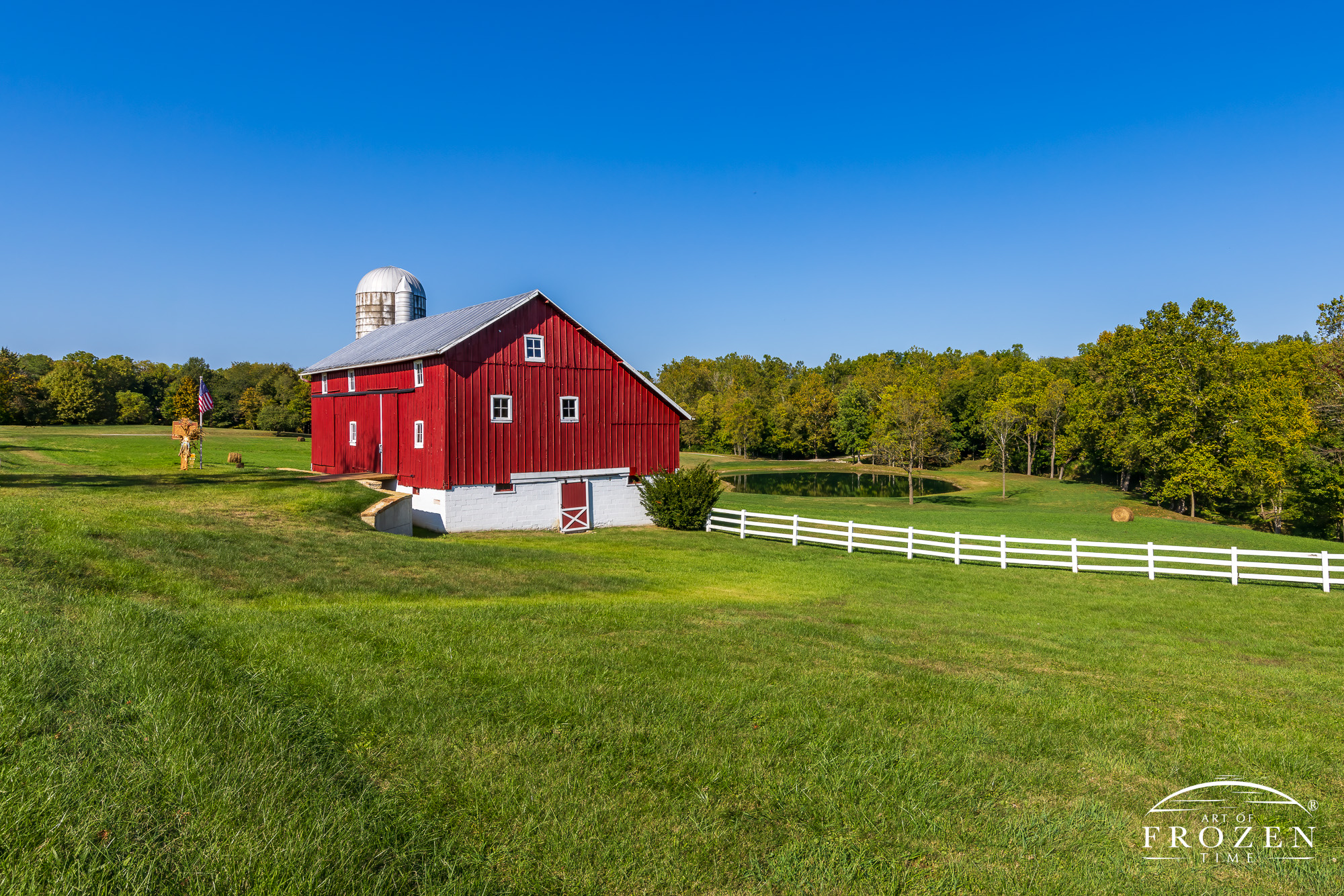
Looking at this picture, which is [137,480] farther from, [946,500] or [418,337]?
[946,500]

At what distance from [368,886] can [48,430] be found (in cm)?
6998

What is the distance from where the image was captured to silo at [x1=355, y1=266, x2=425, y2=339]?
133 feet

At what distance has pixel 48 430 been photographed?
55938mm

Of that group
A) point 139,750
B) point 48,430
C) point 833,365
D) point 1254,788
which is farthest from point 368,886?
point 833,365

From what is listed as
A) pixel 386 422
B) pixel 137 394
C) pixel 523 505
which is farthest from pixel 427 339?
pixel 137 394

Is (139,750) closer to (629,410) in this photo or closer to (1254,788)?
(1254,788)

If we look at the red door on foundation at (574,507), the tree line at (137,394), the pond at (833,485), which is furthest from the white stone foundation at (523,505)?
the tree line at (137,394)

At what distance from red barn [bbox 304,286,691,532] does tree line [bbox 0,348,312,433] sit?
47021mm

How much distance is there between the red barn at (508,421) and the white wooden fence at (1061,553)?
16.2ft

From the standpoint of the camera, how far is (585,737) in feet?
18.4

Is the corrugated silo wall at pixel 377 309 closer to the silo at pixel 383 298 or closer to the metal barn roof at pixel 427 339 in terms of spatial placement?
the silo at pixel 383 298

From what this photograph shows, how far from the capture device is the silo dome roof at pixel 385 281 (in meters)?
40.6

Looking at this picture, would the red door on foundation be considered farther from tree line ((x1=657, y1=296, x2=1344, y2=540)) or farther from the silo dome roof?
tree line ((x1=657, y1=296, x2=1344, y2=540))

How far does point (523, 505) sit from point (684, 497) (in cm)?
619
